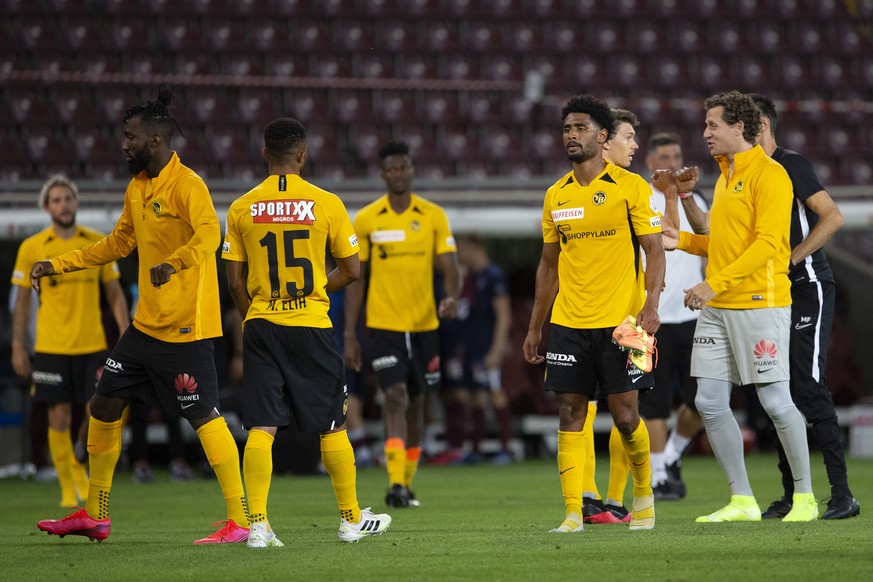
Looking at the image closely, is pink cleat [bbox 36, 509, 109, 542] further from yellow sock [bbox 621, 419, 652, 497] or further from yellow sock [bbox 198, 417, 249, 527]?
yellow sock [bbox 621, 419, 652, 497]

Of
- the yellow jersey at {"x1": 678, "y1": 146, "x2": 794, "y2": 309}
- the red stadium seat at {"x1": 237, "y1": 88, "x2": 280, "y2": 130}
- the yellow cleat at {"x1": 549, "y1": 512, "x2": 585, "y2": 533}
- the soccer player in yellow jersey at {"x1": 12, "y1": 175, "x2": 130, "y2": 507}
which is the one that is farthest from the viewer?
the red stadium seat at {"x1": 237, "y1": 88, "x2": 280, "y2": 130}

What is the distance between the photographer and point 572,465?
20.6 feet

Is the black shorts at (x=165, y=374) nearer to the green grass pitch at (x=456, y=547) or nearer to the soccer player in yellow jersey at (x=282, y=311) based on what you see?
the soccer player in yellow jersey at (x=282, y=311)

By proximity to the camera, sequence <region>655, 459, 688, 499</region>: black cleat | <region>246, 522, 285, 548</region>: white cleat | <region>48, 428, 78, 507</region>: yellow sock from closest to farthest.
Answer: <region>246, 522, 285, 548</region>: white cleat → <region>655, 459, 688, 499</region>: black cleat → <region>48, 428, 78, 507</region>: yellow sock

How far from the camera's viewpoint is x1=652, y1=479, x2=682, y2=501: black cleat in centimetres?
880

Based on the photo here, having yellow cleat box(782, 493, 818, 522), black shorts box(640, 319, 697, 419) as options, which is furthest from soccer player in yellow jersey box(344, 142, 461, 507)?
yellow cleat box(782, 493, 818, 522)

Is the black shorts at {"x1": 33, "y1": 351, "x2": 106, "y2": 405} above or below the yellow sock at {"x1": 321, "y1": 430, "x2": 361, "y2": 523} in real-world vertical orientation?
above

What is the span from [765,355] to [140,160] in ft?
11.0

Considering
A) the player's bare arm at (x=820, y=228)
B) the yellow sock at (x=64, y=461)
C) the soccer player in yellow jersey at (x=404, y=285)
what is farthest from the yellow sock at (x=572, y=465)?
the yellow sock at (x=64, y=461)

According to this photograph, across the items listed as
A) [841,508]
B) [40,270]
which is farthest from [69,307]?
[841,508]

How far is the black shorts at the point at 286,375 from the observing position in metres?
5.90

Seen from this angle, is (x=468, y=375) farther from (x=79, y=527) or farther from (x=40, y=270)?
(x=40, y=270)

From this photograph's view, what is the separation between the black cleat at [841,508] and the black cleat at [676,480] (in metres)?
1.98

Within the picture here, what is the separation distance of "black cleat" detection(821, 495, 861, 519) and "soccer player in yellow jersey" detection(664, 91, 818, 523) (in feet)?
0.32
